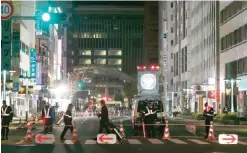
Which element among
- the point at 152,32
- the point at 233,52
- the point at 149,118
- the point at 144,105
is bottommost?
the point at 149,118

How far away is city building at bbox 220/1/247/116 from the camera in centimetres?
6206

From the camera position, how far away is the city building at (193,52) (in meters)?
78.2

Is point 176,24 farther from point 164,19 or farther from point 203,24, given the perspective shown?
point 203,24

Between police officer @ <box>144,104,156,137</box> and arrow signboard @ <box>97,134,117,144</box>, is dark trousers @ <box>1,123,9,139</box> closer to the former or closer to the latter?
arrow signboard @ <box>97,134,117,144</box>

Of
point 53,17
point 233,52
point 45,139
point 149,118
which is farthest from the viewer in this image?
point 233,52

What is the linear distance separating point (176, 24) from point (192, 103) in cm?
2647

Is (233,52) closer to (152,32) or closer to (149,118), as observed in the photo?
(149,118)

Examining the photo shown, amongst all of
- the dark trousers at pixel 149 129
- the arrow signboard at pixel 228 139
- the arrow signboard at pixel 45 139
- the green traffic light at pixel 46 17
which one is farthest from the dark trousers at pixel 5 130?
the arrow signboard at pixel 228 139

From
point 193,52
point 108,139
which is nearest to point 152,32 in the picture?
point 193,52

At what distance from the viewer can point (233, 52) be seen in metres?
67.9

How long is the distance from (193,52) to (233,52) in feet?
101

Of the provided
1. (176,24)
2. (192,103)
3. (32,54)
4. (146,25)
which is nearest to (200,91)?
(192,103)

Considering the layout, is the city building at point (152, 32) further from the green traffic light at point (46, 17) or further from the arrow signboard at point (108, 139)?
the green traffic light at point (46, 17)

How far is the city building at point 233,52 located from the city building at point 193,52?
315 centimetres
